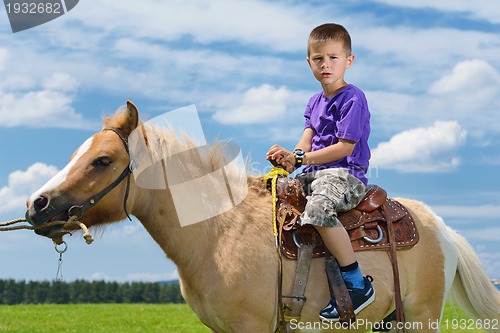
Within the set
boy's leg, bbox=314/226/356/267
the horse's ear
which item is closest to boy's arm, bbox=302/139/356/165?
boy's leg, bbox=314/226/356/267

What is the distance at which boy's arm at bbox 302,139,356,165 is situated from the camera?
5.27 metres

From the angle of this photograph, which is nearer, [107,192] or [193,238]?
[107,192]

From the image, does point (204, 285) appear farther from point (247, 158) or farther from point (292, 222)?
point (247, 158)

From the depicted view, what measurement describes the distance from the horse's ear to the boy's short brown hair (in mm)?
1953

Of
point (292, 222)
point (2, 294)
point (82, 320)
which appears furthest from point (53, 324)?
point (2, 294)

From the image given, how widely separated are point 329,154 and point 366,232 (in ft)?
2.99

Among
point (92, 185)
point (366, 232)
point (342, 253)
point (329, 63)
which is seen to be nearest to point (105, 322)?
point (366, 232)

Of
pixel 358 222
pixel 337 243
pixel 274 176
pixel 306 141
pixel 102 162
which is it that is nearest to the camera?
pixel 102 162

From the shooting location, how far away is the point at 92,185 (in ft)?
15.5

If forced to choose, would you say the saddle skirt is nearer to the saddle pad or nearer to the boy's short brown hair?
the saddle pad

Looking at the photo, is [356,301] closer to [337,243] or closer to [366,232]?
[337,243]

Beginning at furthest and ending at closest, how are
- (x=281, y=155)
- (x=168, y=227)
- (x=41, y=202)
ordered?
1. (x=281, y=155)
2. (x=168, y=227)
3. (x=41, y=202)

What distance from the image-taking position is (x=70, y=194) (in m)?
4.67

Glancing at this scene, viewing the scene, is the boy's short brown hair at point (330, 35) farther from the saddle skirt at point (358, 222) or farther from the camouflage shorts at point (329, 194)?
the saddle skirt at point (358, 222)
